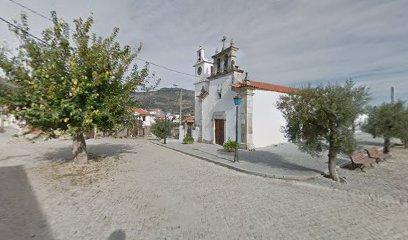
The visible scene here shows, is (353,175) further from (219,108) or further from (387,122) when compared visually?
(219,108)

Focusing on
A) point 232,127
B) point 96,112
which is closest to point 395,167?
point 232,127

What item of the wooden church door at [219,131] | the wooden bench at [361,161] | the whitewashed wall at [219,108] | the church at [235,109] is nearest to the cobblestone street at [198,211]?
the wooden bench at [361,161]

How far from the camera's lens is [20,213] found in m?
4.36

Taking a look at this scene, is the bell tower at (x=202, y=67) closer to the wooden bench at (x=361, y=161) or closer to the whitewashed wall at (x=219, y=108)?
the whitewashed wall at (x=219, y=108)

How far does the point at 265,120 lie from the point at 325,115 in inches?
375

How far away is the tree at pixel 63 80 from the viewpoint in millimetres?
6918

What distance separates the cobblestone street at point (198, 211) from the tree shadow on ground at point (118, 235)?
0.7 inches

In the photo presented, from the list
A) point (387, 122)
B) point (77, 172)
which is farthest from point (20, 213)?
point (387, 122)

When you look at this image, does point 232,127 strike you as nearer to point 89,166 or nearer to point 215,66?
point 215,66

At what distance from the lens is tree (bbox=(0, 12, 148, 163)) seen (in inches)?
272

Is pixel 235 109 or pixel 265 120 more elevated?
pixel 235 109

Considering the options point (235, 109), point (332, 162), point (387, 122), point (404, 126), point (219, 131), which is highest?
point (235, 109)

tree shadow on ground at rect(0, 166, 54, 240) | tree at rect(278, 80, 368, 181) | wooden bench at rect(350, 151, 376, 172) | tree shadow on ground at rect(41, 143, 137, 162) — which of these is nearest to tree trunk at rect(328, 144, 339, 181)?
tree at rect(278, 80, 368, 181)

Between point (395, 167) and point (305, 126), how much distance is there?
5.84 metres
